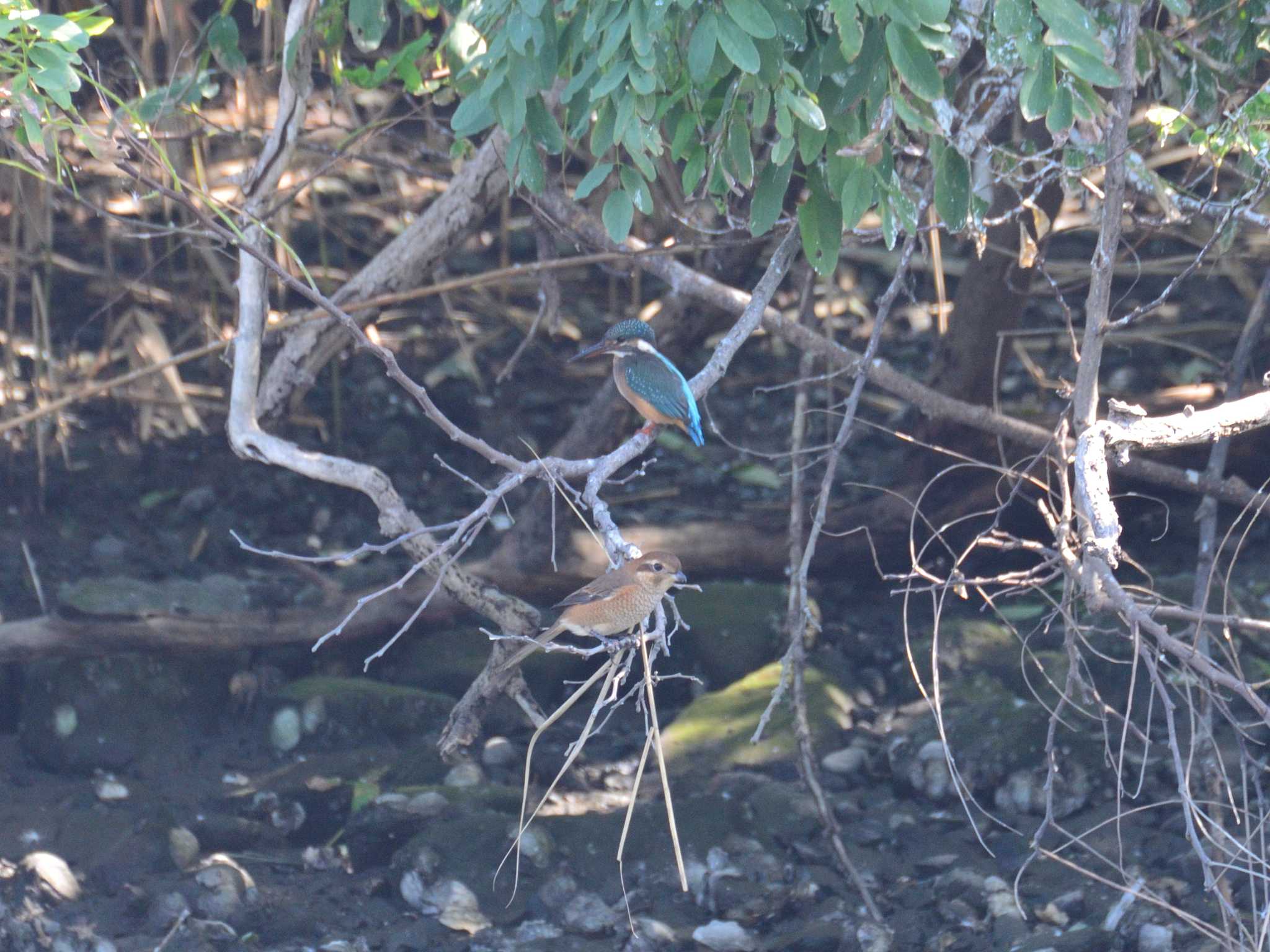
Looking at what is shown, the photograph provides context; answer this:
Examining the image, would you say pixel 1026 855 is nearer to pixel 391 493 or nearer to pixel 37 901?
pixel 391 493

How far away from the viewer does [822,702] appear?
4.98 metres

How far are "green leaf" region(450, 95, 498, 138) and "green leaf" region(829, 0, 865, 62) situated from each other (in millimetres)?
818

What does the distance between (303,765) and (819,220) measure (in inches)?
106

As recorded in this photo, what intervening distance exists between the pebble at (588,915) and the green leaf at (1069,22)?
8.69ft

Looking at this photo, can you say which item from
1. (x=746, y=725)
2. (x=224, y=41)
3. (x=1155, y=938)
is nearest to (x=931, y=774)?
(x=746, y=725)

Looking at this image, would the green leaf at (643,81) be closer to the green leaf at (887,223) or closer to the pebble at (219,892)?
the green leaf at (887,223)

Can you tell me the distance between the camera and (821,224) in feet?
10.6

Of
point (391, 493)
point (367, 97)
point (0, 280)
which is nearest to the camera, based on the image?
point (391, 493)

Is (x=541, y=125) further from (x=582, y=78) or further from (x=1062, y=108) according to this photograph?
(x=1062, y=108)

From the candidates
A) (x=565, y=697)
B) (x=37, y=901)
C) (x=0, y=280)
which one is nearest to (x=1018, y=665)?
(x=565, y=697)

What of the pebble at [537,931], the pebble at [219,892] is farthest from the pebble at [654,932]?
the pebble at [219,892]

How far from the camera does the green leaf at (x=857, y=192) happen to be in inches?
114

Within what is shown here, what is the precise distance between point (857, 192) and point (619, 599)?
1.02 m

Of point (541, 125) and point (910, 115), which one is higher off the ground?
point (910, 115)
